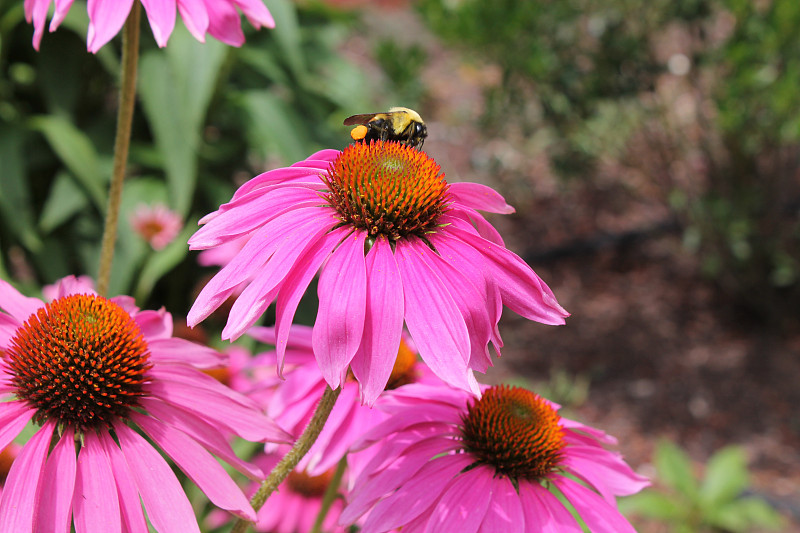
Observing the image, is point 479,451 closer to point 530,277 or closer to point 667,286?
point 530,277

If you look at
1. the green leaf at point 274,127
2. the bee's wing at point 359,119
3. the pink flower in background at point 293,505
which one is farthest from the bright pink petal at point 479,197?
the green leaf at point 274,127

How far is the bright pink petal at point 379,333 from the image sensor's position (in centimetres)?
55

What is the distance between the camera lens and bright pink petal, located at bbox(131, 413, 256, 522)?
2.00 feet

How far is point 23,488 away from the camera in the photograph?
22.7 inches

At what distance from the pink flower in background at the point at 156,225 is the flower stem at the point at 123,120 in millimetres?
1519

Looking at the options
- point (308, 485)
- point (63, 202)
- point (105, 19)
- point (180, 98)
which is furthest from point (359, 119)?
point (63, 202)

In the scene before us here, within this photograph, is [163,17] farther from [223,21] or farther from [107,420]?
[107,420]

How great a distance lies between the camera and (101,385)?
2.23 feet

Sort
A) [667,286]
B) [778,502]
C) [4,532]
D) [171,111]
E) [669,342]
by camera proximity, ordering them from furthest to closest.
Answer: [667,286] < [669,342] < [778,502] < [171,111] < [4,532]

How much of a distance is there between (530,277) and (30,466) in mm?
402

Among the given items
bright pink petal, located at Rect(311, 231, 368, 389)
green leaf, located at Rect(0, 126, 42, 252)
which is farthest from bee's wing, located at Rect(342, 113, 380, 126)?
green leaf, located at Rect(0, 126, 42, 252)

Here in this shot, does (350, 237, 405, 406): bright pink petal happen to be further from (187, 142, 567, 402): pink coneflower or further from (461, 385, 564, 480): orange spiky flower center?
(461, 385, 564, 480): orange spiky flower center

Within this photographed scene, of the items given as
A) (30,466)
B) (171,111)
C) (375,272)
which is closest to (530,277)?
(375,272)

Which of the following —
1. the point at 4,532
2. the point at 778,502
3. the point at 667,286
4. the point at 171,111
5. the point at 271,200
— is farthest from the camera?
the point at 667,286
